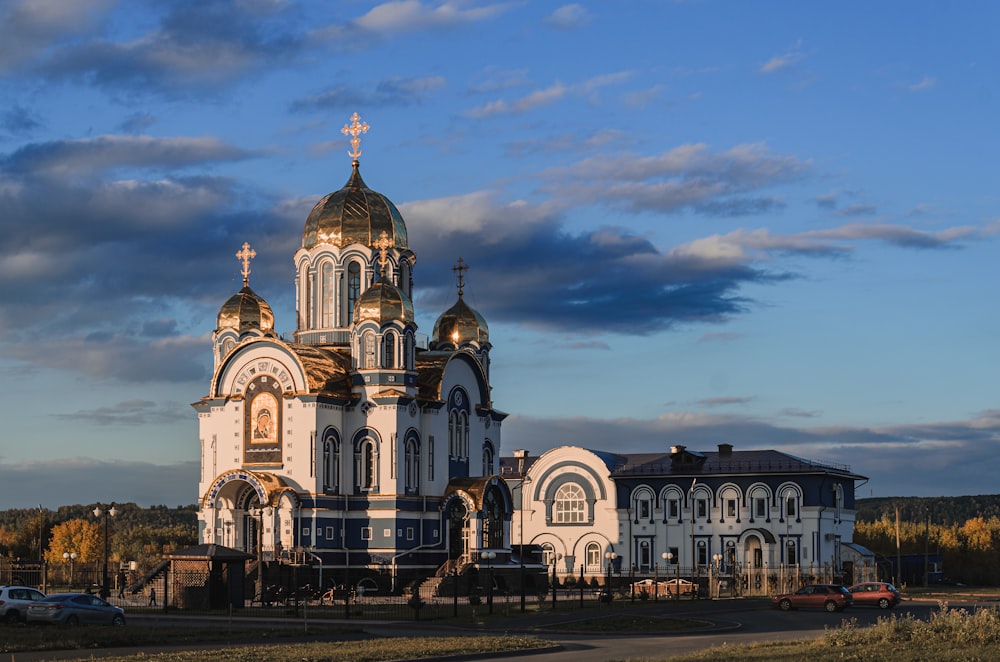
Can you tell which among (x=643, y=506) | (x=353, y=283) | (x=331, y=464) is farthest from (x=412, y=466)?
(x=643, y=506)

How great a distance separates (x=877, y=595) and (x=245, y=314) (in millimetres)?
30931

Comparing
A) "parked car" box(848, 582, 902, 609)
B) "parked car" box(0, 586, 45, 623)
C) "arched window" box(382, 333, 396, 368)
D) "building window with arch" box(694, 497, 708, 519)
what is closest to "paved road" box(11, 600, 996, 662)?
"parked car" box(848, 582, 902, 609)

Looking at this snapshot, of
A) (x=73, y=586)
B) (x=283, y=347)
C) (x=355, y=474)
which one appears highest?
Answer: (x=283, y=347)

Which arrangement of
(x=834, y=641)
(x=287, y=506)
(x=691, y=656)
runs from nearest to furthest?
(x=691, y=656)
(x=834, y=641)
(x=287, y=506)

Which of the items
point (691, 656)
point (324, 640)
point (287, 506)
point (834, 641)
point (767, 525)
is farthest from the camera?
point (767, 525)

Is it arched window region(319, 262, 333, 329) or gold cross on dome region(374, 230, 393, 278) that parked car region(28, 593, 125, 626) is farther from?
gold cross on dome region(374, 230, 393, 278)

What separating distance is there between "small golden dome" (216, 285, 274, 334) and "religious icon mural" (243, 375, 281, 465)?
179 inches

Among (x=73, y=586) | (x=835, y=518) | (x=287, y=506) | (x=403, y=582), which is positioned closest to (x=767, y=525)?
(x=835, y=518)

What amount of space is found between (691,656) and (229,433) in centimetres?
3863

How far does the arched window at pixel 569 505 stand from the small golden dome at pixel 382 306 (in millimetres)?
21333

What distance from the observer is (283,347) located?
61.7 metres

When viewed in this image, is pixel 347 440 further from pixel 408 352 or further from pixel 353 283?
pixel 353 283

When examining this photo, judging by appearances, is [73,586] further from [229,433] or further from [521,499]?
[521,499]

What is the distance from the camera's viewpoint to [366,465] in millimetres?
62812
